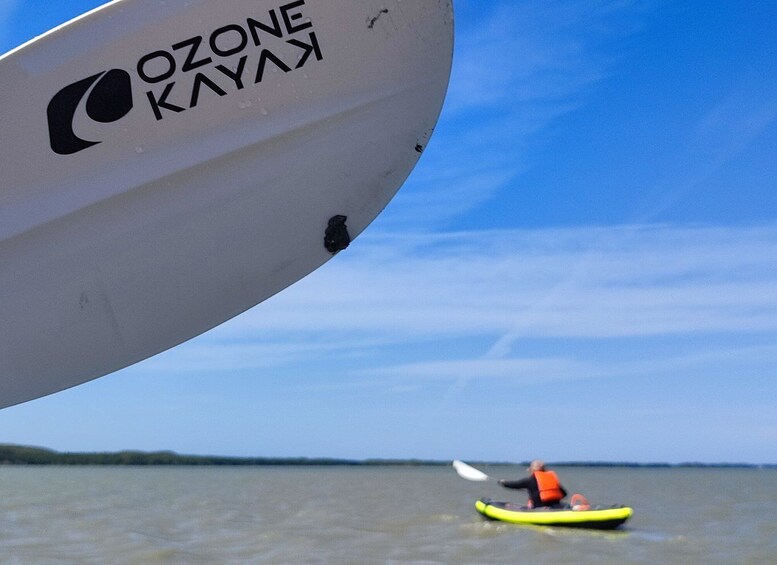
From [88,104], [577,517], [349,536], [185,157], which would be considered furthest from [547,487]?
[88,104]

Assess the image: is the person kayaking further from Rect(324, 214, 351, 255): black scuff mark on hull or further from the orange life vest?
Rect(324, 214, 351, 255): black scuff mark on hull

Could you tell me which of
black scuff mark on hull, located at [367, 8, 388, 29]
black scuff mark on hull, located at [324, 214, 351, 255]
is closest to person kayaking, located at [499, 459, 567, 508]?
black scuff mark on hull, located at [324, 214, 351, 255]

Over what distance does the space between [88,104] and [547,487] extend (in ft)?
38.3

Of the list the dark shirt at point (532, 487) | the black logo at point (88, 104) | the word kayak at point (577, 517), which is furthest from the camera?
the dark shirt at point (532, 487)

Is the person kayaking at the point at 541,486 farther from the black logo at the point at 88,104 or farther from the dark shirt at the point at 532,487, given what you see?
the black logo at the point at 88,104

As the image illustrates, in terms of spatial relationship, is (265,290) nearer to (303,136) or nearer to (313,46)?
(303,136)

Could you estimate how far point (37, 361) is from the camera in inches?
165

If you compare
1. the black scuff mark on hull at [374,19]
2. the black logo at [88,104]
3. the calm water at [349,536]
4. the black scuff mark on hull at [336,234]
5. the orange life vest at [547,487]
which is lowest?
the calm water at [349,536]

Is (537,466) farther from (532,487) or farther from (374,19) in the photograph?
(374,19)

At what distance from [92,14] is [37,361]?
175 cm

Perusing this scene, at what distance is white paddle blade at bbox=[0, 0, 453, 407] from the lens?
3.79m

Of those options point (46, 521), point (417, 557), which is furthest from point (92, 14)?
point (46, 521)

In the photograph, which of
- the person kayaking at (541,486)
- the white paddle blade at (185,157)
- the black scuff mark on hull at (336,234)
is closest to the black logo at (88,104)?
the white paddle blade at (185,157)

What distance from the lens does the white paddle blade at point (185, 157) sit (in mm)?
3785
